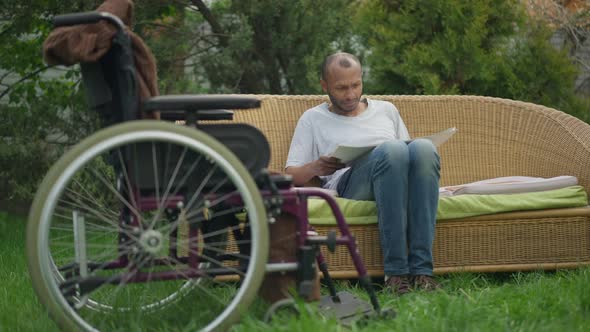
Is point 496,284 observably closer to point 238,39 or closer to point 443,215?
point 443,215

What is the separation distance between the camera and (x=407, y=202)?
308 centimetres

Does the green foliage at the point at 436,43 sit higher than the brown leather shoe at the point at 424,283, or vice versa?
the green foliage at the point at 436,43

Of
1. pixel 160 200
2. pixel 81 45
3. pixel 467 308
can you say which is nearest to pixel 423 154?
pixel 467 308

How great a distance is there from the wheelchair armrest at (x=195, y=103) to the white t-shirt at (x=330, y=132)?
119 cm

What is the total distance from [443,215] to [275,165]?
0.84m

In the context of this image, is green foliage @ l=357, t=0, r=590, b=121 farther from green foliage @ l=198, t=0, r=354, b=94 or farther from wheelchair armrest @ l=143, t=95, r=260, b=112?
wheelchair armrest @ l=143, t=95, r=260, b=112

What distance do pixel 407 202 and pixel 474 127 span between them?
1.07 meters

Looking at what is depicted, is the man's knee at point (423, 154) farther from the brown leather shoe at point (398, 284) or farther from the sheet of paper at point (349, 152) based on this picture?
the brown leather shoe at point (398, 284)

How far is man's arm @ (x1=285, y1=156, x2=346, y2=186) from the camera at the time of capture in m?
3.19

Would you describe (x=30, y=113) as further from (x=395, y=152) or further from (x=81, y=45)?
(x=81, y=45)

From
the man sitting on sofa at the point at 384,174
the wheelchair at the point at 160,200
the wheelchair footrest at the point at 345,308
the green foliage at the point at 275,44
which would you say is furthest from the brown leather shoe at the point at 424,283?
the green foliage at the point at 275,44

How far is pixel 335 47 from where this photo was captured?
5.76 m

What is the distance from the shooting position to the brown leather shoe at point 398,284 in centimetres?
302

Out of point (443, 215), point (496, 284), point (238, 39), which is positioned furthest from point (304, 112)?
point (238, 39)
